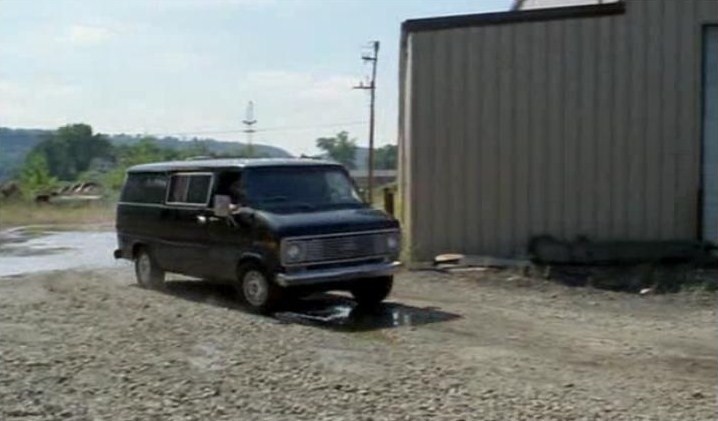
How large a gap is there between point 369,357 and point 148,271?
20.4 ft

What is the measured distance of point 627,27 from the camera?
15.9m

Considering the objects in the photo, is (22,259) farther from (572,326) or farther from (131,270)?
(572,326)

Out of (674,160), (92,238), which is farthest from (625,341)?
(92,238)

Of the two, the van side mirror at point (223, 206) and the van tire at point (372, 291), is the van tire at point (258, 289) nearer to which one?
the van side mirror at point (223, 206)

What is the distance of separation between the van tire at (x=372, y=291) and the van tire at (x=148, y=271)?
323cm

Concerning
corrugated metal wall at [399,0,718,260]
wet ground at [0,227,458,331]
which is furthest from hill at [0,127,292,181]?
corrugated metal wall at [399,0,718,260]

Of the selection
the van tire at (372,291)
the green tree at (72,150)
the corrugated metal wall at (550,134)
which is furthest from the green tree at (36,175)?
the van tire at (372,291)

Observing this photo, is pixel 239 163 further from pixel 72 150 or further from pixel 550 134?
pixel 72 150

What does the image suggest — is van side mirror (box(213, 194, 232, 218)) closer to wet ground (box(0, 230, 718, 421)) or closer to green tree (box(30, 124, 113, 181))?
wet ground (box(0, 230, 718, 421))

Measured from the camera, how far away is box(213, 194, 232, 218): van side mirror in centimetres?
1207

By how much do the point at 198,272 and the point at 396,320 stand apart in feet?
10.2

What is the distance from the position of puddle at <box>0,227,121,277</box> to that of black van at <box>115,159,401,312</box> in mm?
5144

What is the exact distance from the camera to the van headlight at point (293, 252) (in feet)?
36.7

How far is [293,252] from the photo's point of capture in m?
11.2
